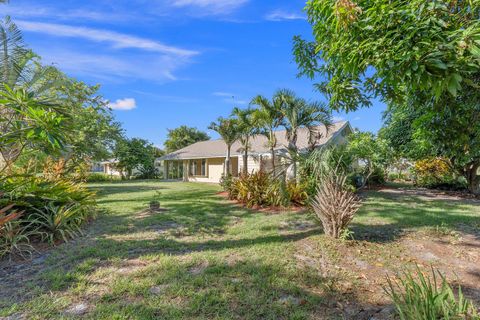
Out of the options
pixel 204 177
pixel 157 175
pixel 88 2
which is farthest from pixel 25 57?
pixel 157 175

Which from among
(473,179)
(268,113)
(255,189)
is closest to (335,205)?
(255,189)

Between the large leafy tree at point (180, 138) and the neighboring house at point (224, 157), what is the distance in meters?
12.0

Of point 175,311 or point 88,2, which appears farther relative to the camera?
point 88,2

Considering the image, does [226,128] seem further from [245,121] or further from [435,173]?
[435,173]

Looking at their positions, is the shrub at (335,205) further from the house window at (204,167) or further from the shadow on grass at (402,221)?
the house window at (204,167)

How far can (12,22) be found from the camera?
245 inches

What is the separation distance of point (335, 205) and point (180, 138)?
125 ft

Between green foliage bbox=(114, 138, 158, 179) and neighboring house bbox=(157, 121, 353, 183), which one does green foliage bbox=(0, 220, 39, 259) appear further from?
green foliage bbox=(114, 138, 158, 179)

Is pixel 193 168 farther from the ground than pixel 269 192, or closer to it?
farther from the ground

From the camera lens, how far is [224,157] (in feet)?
70.7

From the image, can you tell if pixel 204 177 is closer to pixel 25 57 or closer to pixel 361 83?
pixel 25 57

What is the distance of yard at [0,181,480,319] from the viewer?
2.99m

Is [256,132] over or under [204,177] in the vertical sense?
over

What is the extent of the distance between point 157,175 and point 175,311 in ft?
98.4
